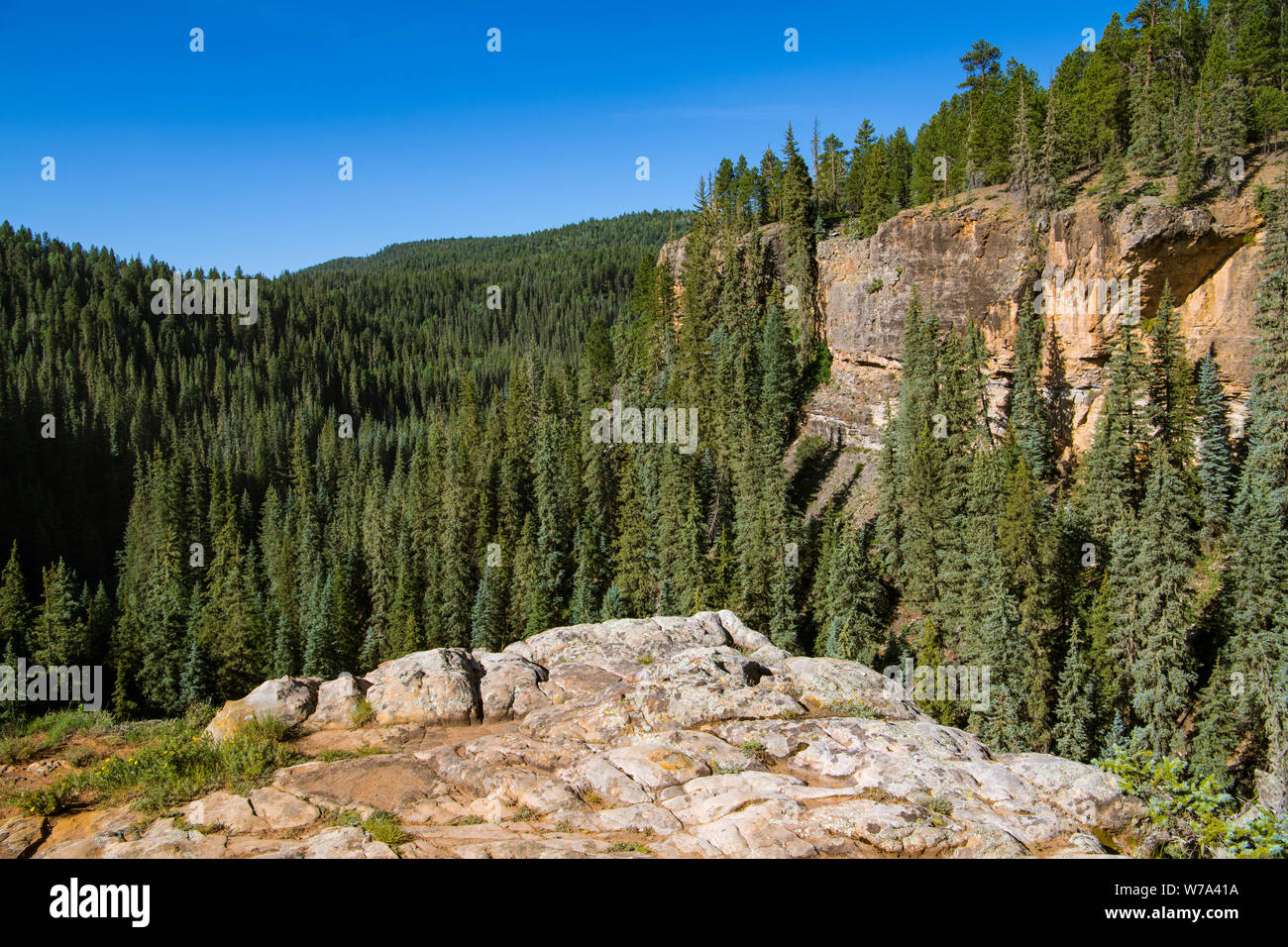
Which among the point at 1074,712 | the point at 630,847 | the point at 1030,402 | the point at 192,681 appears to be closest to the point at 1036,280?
the point at 1030,402

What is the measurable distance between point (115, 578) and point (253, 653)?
61.9 metres

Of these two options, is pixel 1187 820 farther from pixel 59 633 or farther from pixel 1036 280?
pixel 59 633

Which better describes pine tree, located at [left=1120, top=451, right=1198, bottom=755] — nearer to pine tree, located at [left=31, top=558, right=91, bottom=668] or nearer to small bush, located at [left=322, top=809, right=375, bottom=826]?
small bush, located at [left=322, top=809, right=375, bottom=826]

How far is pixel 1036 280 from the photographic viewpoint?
60.3m

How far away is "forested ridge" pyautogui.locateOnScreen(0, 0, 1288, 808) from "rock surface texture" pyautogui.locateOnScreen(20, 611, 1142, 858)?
29.7 m

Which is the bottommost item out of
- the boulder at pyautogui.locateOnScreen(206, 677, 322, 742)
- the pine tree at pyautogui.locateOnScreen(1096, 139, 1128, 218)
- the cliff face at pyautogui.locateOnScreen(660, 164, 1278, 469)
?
the boulder at pyautogui.locateOnScreen(206, 677, 322, 742)

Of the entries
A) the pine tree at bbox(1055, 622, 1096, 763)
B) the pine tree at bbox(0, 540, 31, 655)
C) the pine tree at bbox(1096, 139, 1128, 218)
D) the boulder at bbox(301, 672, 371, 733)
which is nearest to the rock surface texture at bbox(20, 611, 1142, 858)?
the boulder at bbox(301, 672, 371, 733)

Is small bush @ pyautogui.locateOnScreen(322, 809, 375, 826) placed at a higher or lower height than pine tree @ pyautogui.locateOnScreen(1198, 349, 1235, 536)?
lower

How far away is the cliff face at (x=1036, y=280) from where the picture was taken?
5256 cm

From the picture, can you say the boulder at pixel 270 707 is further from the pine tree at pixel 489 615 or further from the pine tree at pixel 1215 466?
the pine tree at pixel 1215 466

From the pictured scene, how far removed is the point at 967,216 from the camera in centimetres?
6391

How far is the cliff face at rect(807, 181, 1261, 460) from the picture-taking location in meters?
52.6

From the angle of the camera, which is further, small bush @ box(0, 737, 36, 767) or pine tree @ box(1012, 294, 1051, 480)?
pine tree @ box(1012, 294, 1051, 480)

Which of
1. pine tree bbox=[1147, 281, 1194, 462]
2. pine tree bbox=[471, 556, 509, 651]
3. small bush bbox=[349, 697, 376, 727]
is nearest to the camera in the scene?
small bush bbox=[349, 697, 376, 727]
